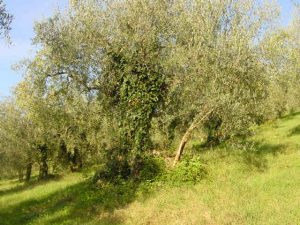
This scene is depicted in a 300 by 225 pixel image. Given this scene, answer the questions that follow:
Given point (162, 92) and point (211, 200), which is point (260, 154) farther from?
point (211, 200)

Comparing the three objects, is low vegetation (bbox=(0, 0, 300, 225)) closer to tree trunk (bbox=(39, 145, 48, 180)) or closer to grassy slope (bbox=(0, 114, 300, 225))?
grassy slope (bbox=(0, 114, 300, 225))

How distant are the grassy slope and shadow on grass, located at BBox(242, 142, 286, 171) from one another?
6 centimetres

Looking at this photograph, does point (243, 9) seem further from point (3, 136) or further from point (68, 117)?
point (3, 136)

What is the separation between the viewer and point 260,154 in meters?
27.3

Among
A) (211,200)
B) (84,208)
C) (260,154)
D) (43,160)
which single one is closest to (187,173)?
(211,200)

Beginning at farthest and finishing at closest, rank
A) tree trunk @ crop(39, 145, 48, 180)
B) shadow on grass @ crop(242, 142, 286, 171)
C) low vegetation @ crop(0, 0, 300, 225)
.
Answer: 1. tree trunk @ crop(39, 145, 48, 180)
2. shadow on grass @ crop(242, 142, 286, 171)
3. low vegetation @ crop(0, 0, 300, 225)

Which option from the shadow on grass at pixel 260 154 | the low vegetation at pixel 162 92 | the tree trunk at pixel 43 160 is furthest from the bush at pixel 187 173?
the tree trunk at pixel 43 160

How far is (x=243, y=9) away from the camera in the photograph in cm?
2494

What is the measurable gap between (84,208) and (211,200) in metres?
6.64

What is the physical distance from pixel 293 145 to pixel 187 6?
42.7 ft

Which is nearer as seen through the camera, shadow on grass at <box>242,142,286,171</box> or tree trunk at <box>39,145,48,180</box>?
shadow on grass at <box>242,142,286,171</box>

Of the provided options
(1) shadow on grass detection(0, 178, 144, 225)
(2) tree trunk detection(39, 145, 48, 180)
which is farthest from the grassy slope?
(2) tree trunk detection(39, 145, 48, 180)

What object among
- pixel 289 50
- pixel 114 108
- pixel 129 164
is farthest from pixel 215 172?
pixel 289 50

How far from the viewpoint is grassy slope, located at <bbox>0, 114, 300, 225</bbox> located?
16902mm
